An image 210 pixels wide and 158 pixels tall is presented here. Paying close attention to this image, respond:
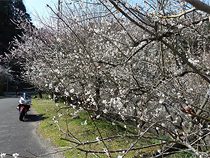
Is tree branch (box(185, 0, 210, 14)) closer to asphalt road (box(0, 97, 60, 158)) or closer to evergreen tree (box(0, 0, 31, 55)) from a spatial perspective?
asphalt road (box(0, 97, 60, 158))

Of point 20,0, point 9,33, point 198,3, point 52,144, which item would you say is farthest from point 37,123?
point 20,0

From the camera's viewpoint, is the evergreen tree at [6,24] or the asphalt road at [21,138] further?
the evergreen tree at [6,24]

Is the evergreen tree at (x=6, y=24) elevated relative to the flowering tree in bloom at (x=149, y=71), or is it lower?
elevated

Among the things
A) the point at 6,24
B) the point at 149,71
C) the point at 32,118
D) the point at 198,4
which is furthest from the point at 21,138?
the point at 6,24

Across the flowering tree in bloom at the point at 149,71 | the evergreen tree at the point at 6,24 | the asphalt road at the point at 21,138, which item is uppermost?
the evergreen tree at the point at 6,24

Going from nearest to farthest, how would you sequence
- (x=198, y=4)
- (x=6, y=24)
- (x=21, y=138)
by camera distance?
(x=198, y=4) < (x=21, y=138) < (x=6, y=24)

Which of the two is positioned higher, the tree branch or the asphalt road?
the tree branch

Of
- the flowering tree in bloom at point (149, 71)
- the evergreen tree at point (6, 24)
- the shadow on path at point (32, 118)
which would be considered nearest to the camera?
the flowering tree in bloom at point (149, 71)

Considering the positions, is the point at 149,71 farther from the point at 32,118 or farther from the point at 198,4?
the point at 198,4

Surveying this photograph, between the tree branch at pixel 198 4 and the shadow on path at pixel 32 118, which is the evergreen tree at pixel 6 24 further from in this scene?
the tree branch at pixel 198 4

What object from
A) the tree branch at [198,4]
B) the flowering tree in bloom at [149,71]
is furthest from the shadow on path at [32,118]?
the tree branch at [198,4]

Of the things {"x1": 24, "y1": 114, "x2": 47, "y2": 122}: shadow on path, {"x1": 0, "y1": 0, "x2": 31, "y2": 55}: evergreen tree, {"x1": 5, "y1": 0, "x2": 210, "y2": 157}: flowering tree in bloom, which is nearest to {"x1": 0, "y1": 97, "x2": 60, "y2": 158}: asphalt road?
{"x1": 24, "y1": 114, "x2": 47, "y2": 122}: shadow on path

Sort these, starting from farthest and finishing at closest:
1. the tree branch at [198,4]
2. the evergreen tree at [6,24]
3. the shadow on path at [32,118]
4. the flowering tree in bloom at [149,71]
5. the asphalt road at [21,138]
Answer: the evergreen tree at [6,24] → the shadow on path at [32,118] → the asphalt road at [21,138] → the flowering tree in bloom at [149,71] → the tree branch at [198,4]

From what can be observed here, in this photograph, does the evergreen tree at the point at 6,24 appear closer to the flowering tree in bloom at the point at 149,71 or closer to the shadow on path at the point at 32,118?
the shadow on path at the point at 32,118
